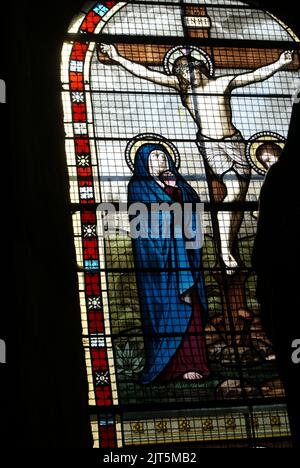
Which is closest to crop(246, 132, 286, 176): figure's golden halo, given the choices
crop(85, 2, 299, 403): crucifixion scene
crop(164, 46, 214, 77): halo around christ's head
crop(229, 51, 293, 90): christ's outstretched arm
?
crop(85, 2, 299, 403): crucifixion scene

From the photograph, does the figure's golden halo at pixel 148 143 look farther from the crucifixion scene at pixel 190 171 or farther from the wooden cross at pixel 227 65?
the wooden cross at pixel 227 65

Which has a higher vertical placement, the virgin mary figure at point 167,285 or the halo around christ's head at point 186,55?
the halo around christ's head at point 186,55

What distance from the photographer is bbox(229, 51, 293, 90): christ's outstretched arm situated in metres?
7.64

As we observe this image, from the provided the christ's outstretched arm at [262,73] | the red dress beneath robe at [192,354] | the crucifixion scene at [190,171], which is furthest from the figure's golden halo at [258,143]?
the red dress beneath robe at [192,354]

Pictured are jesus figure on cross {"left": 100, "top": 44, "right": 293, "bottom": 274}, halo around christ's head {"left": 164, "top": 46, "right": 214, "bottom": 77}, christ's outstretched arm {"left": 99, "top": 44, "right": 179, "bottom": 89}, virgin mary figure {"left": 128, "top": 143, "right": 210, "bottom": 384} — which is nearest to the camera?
virgin mary figure {"left": 128, "top": 143, "right": 210, "bottom": 384}

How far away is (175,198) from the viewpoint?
23.2 ft

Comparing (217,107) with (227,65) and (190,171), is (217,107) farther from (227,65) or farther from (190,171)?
(190,171)

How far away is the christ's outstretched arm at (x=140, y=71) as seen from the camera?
7.51 m

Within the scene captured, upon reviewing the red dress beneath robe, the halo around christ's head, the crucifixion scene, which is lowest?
the red dress beneath robe

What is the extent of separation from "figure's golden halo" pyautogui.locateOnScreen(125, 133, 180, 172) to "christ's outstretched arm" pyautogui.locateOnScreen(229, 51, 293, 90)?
62cm

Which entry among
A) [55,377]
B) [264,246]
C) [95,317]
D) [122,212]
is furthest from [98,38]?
[264,246]

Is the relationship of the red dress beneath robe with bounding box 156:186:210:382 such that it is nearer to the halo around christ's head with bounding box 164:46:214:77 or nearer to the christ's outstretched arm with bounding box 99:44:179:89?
the christ's outstretched arm with bounding box 99:44:179:89

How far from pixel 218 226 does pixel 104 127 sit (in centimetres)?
87

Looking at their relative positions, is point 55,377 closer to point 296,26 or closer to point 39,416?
point 39,416
